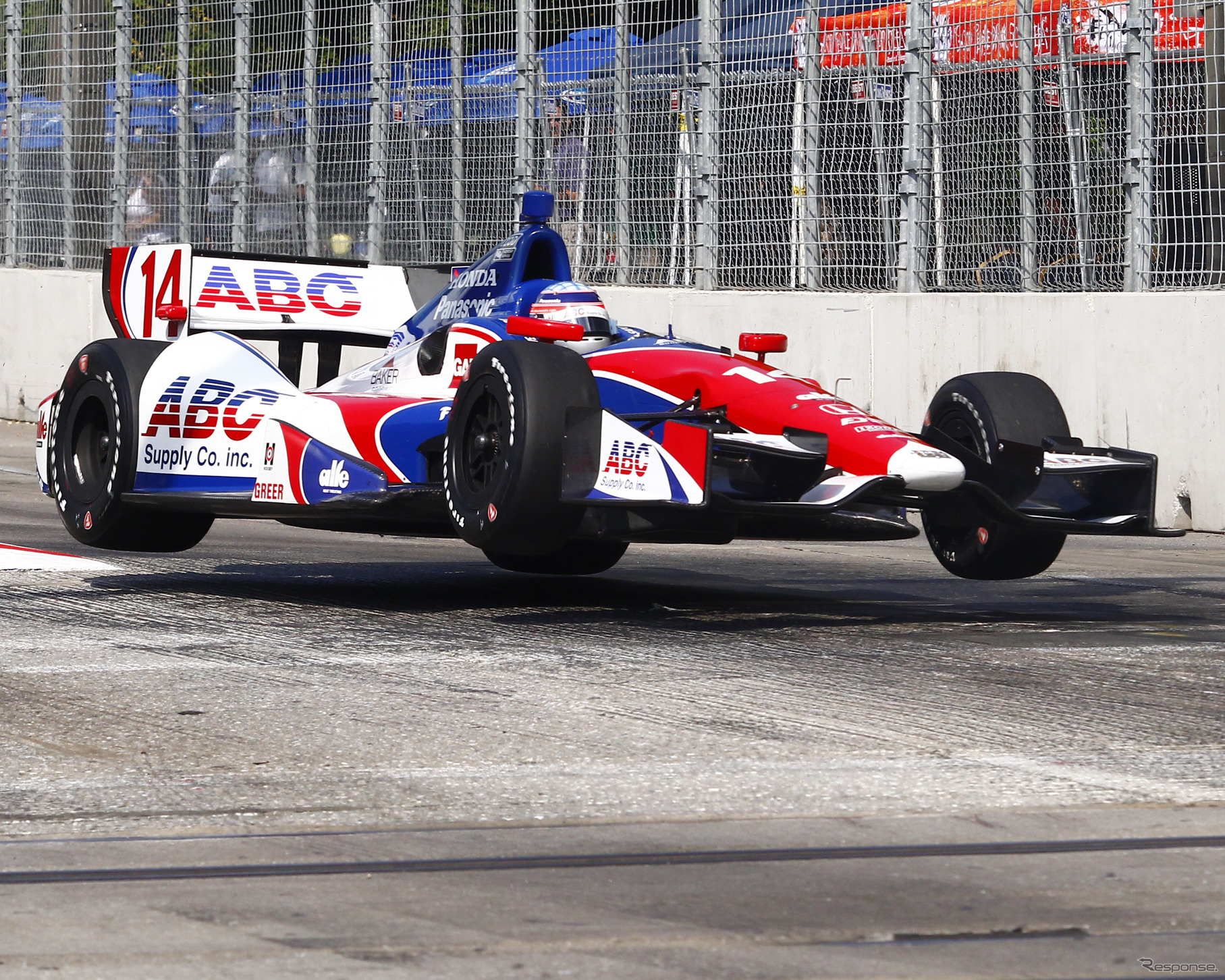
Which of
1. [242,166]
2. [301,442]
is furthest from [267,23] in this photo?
[301,442]

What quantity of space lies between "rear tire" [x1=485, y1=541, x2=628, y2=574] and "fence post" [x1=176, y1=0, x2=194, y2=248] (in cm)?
1115

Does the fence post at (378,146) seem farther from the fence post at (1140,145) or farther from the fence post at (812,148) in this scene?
the fence post at (1140,145)

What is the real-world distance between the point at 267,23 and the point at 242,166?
1340mm

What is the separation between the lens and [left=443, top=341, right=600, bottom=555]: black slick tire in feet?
23.0

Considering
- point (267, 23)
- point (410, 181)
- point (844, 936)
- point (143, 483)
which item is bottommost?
point (844, 936)

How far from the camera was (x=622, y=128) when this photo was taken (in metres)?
Answer: 15.5

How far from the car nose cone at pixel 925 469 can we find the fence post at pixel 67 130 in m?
14.6

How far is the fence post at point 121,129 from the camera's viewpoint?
19938 millimetres

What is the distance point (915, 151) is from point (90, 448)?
677 centimetres

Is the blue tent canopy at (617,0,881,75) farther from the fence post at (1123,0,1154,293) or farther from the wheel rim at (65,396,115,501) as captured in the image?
the wheel rim at (65,396,115,501)

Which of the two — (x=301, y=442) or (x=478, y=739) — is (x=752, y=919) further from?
(x=301, y=442)

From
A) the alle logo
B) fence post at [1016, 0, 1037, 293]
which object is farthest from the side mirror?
fence post at [1016, 0, 1037, 293]

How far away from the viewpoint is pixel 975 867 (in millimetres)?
4070

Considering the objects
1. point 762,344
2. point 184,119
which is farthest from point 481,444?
point 184,119
